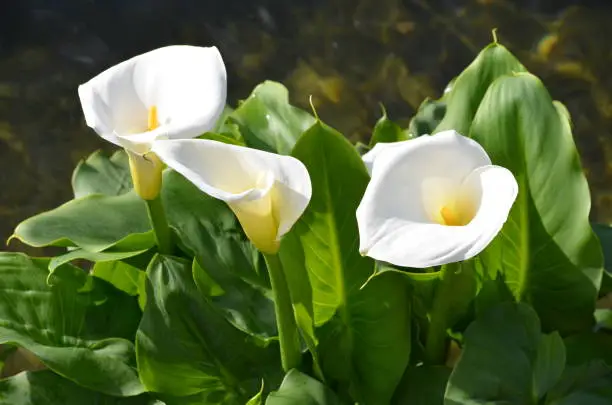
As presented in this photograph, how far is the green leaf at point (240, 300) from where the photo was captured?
2.96 feet

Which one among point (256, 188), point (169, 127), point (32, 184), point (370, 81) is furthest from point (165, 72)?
point (32, 184)

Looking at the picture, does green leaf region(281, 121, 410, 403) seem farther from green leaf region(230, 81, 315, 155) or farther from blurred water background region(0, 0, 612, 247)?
blurred water background region(0, 0, 612, 247)

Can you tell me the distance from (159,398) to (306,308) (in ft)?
0.62

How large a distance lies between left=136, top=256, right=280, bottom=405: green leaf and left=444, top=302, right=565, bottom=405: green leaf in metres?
0.21

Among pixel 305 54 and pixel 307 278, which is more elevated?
pixel 307 278

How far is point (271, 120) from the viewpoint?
1030 millimetres

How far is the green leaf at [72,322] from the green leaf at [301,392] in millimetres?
176

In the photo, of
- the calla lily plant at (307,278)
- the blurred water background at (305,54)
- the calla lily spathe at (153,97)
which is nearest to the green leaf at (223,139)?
the calla lily plant at (307,278)

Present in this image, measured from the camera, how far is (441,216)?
0.64 meters

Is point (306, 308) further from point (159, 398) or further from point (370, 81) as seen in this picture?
point (370, 81)

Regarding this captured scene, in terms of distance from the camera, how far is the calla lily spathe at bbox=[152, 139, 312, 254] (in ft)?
2.01

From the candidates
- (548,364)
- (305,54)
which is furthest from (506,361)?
(305,54)

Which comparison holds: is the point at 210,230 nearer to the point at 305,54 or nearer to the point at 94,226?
the point at 94,226

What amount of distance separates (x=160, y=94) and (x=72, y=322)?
0.29 m
